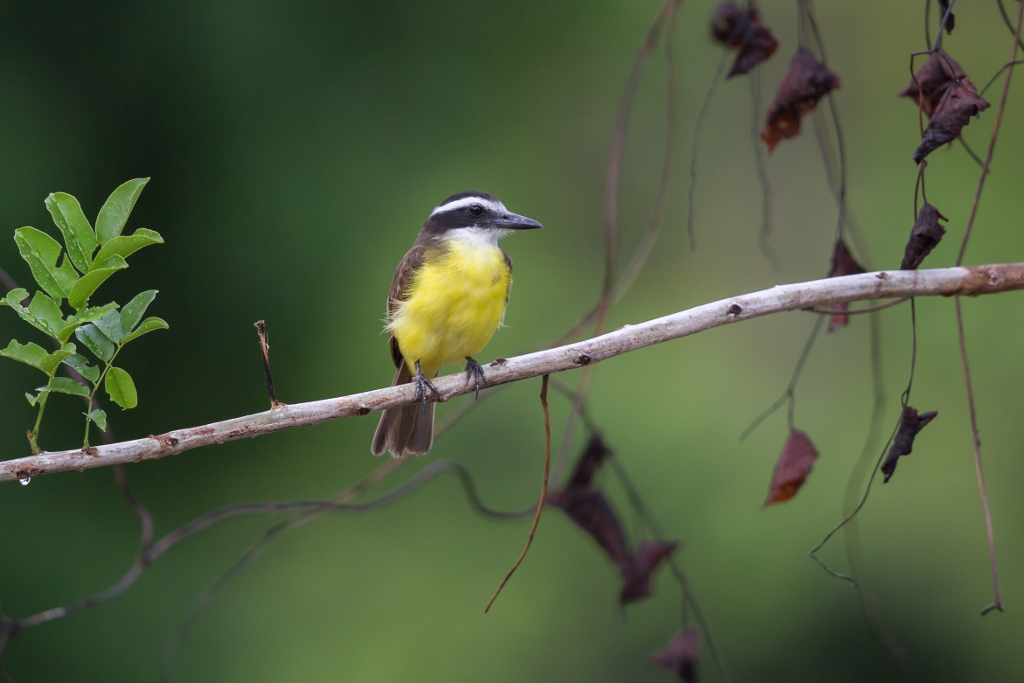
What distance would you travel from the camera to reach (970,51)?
17.7ft

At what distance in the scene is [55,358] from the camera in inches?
64.2

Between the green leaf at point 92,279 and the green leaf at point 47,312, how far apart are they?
0.11 ft

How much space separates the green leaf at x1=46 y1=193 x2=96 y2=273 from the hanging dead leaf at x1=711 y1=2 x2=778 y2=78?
170 centimetres

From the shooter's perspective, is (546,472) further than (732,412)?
No

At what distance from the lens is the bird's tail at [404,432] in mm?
3250

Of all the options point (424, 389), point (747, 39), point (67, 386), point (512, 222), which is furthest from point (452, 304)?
point (67, 386)

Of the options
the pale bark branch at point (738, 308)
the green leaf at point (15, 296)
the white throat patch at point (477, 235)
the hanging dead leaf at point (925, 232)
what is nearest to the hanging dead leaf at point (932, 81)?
the hanging dead leaf at point (925, 232)

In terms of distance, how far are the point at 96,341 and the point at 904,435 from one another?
1.55 metres

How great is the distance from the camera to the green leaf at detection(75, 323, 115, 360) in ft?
5.63

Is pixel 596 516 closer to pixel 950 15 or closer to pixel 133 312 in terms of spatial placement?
pixel 133 312

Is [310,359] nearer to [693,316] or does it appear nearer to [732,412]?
[732,412]

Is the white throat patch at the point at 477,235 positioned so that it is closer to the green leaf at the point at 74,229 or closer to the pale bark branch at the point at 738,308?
the pale bark branch at the point at 738,308

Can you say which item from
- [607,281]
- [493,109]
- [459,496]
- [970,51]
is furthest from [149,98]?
[970,51]

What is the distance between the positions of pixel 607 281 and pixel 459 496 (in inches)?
120
